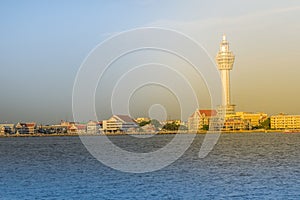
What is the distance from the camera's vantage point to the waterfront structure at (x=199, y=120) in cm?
18512

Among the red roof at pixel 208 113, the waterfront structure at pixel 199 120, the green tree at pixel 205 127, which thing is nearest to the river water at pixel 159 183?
the waterfront structure at pixel 199 120

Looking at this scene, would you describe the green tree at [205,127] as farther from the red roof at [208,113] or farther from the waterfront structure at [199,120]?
the red roof at [208,113]

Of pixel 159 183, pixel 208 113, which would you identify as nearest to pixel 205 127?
pixel 208 113

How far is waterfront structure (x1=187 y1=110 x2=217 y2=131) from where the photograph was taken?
7288 inches

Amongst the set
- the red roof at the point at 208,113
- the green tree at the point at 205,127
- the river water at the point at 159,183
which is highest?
the red roof at the point at 208,113

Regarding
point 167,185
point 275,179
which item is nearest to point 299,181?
point 275,179

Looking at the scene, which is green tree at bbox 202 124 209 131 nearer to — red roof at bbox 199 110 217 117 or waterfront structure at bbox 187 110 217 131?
waterfront structure at bbox 187 110 217 131

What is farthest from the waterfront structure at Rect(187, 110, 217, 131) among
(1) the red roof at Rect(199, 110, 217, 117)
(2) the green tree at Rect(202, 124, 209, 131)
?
(2) the green tree at Rect(202, 124, 209, 131)

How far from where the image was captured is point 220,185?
3281cm

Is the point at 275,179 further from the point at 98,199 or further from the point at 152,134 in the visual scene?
the point at 152,134

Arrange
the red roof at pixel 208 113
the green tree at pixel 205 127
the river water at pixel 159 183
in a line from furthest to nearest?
the red roof at pixel 208 113
the green tree at pixel 205 127
the river water at pixel 159 183

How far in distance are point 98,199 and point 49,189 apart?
17.0ft

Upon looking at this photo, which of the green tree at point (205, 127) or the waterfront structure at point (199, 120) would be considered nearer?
the waterfront structure at point (199, 120)

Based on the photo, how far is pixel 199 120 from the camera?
186 metres
